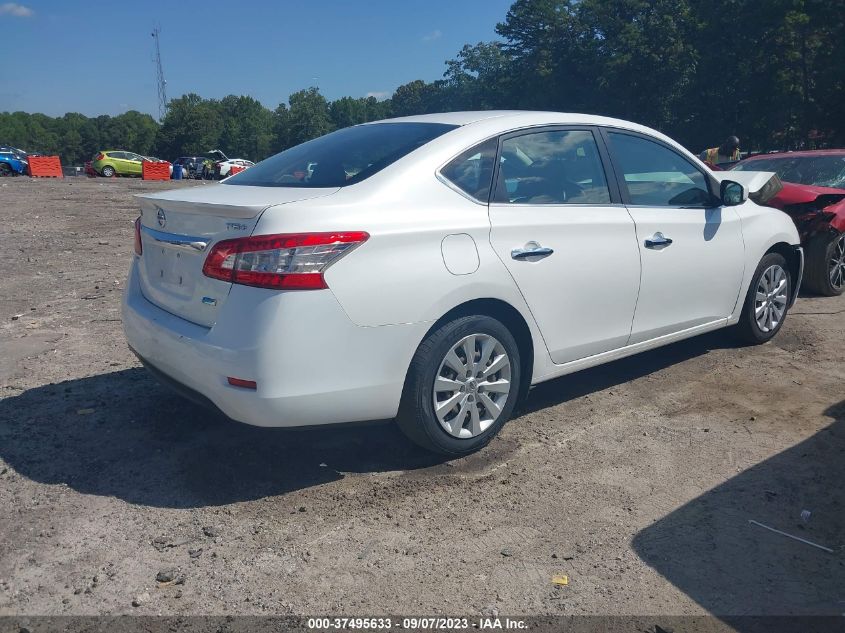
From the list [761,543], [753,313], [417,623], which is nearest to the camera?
[417,623]

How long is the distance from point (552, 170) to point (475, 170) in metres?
0.60

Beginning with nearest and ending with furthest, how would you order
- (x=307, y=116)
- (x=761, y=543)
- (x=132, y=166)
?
(x=761, y=543) < (x=132, y=166) < (x=307, y=116)

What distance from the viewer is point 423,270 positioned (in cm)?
344

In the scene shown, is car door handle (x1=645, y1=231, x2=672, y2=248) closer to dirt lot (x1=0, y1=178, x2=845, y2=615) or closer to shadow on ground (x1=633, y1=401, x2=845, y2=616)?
dirt lot (x1=0, y1=178, x2=845, y2=615)

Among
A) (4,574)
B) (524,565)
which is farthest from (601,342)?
(4,574)

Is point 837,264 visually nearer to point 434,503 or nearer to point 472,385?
point 472,385

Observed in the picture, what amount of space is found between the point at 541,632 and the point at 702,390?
2.87 metres

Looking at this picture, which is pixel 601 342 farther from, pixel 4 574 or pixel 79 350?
pixel 79 350

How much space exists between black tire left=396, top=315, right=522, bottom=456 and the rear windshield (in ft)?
2.86

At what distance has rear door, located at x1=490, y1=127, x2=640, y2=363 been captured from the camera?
389 cm

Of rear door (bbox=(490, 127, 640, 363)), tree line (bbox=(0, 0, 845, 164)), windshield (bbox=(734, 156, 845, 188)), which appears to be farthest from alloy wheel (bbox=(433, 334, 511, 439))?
tree line (bbox=(0, 0, 845, 164))

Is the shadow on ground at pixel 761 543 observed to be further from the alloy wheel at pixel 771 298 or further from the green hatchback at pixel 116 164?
the green hatchback at pixel 116 164

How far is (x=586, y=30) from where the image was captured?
57.4 metres

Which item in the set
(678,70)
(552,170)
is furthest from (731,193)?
(678,70)
